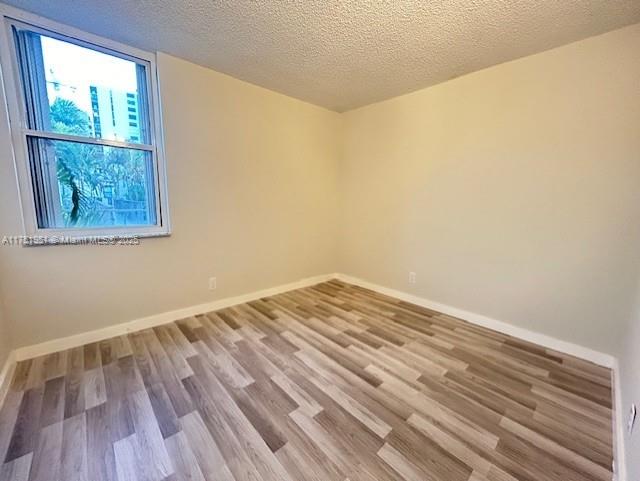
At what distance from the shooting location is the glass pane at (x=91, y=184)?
6.29 feet

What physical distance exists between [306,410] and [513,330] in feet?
6.55

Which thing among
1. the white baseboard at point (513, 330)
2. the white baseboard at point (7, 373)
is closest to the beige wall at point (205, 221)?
the white baseboard at point (7, 373)

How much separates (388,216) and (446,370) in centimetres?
185

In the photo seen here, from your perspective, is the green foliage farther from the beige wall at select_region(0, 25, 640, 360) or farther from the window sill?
Answer: the beige wall at select_region(0, 25, 640, 360)

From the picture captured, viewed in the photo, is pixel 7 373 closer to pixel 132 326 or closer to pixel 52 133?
pixel 132 326

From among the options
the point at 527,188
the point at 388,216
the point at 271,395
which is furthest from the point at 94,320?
the point at 527,188

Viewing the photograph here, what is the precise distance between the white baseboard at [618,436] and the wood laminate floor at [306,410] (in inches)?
1.3

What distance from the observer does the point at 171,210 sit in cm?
240

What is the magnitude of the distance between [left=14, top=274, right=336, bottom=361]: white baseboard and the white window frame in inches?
30.5

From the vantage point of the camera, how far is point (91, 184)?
2088mm

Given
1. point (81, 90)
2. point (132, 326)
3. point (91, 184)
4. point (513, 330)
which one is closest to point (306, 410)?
point (132, 326)

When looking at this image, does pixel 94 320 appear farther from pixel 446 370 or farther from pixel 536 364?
pixel 536 364

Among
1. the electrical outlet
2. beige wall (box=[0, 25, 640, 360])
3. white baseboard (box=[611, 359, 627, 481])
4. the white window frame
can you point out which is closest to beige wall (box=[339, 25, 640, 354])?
beige wall (box=[0, 25, 640, 360])

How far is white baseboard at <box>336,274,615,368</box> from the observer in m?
1.97
